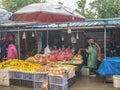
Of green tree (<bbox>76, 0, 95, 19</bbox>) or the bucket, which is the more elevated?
green tree (<bbox>76, 0, 95, 19</bbox>)

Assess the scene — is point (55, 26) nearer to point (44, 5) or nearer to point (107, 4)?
point (44, 5)

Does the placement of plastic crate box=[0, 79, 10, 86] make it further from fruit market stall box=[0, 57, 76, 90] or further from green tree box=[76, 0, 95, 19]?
green tree box=[76, 0, 95, 19]

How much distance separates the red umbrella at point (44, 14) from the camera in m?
8.12

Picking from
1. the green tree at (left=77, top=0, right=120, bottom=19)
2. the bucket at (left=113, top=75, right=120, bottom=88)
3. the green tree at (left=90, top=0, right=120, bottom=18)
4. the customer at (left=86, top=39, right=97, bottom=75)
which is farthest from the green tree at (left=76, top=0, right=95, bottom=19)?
the bucket at (left=113, top=75, right=120, bottom=88)

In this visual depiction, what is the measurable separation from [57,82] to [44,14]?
2.33 meters

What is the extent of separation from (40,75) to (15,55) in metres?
3.19

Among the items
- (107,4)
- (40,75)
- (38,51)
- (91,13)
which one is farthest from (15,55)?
(91,13)

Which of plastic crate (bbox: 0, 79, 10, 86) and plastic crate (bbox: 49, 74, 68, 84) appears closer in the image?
plastic crate (bbox: 49, 74, 68, 84)

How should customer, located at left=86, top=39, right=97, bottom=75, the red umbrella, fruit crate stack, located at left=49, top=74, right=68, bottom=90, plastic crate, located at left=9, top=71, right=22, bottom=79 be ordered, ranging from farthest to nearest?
customer, located at left=86, top=39, right=97, bottom=75, plastic crate, located at left=9, top=71, right=22, bottom=79, the red umbrella, fruit crate stack, located at left=49, top=74, right=68, bottom=90

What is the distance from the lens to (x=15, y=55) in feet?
37.2

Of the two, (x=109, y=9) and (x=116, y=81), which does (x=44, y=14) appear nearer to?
(x=116, y=81)

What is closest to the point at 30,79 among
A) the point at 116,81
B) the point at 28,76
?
the point at 28,76

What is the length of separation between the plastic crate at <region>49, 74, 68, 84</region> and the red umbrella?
1.91 meters

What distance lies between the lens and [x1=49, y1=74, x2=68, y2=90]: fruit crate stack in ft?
26.3
